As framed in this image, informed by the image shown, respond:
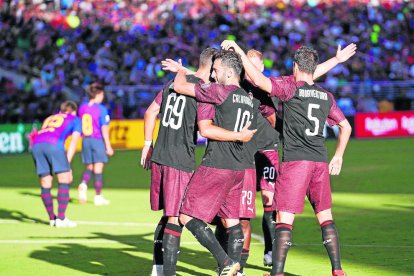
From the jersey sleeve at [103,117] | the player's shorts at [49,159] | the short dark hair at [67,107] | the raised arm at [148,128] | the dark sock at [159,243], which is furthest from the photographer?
the jersey sleeve at [103,117]

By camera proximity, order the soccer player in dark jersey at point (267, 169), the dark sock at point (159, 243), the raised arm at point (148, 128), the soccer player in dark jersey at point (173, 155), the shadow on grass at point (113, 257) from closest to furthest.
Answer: the soccer player in dark jersey at point (173, 155)
the raised arm at point (148, 128)
the dark sock at point (159, 243)
the shadow on grass at point (113, 257)
the soccer player in dark jersey at point (267, 169)

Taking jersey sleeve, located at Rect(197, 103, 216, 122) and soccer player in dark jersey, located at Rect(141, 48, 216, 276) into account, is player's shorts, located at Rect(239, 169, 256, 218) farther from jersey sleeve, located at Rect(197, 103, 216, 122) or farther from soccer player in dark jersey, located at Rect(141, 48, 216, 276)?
jersey sleeve, located at Rect(197, 103, 216, 122)

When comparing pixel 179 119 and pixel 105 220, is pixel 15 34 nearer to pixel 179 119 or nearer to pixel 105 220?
pixel 105 220

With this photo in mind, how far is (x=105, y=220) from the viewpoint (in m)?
15.4

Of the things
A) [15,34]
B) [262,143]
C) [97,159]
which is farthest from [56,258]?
[15,34]

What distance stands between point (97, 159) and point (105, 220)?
275cm

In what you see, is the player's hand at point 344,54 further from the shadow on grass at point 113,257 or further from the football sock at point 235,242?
the shadow on grass at point 113,257

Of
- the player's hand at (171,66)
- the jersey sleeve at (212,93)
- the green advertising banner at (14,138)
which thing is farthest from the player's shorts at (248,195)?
the green advertising banner at (14,138)

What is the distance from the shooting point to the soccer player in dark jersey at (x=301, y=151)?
29.9 feet

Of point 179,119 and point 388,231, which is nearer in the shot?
point 179,119

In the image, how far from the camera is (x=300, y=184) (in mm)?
9188

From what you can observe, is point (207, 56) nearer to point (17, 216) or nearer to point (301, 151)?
point (301, 151)

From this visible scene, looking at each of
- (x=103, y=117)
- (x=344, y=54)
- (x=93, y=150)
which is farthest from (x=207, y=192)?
(x=93, y=150)

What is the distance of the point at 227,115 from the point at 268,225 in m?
2.43
